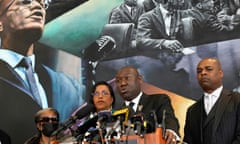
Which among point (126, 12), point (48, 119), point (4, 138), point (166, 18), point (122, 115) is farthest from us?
point (126, 12)

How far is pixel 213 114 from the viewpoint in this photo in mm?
4051

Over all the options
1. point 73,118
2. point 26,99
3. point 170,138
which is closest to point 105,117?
point 73,118

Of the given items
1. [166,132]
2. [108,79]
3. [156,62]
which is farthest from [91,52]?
[166,132]

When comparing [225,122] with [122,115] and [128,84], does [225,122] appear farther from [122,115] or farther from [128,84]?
[122,115]

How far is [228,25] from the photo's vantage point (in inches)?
210

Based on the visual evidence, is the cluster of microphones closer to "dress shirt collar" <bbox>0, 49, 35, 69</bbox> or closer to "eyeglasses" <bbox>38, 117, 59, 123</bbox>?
"eyeglasses" <bbox>38, 117, 59, 123</bbox>

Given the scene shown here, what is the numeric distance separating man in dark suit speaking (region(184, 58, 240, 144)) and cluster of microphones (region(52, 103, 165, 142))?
973 millimetres

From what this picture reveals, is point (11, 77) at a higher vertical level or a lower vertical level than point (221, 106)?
higher

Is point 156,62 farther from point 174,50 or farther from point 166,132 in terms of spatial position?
point 166,132

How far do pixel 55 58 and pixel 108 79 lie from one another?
0.71 metres

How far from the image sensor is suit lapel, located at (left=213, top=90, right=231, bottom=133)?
13.1 ft

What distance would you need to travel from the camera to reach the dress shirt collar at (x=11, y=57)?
19.1 ft

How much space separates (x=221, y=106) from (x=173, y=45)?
1539 mm

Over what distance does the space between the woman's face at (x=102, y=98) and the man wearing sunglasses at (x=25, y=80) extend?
1435 millimetres
